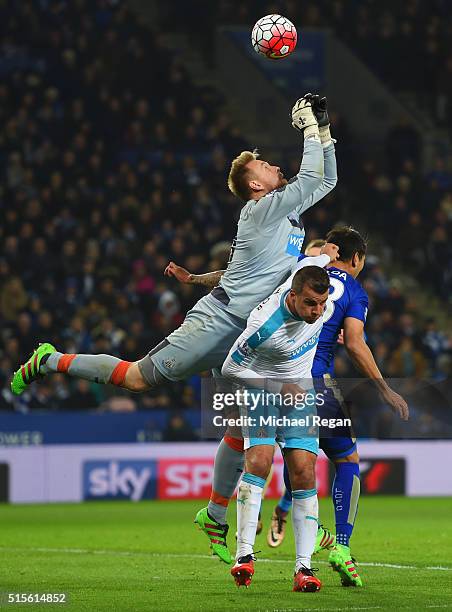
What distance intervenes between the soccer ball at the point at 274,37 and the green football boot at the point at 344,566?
3657 millimetres

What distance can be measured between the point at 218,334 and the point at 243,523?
1282mm

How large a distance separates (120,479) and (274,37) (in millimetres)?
9876

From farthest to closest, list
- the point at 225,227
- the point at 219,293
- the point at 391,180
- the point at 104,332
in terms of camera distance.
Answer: the point at 391,180, the point at 225,227, the point at 104,332, the point at 219,293

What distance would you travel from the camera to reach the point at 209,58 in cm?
2802

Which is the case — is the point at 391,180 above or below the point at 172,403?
above

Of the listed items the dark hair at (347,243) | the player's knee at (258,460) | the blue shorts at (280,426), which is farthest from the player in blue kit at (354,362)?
the player's knee at (258,460)

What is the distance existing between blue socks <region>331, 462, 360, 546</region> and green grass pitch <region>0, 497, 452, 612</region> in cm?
39

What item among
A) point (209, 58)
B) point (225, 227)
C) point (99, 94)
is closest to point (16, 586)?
point (225, 227)

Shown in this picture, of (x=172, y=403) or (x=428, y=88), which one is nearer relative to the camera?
(x=172, y=403)

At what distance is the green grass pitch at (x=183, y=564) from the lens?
7.76 m

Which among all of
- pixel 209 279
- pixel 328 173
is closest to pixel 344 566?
pixel 209 279

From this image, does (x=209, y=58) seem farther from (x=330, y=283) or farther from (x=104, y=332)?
(x=330, y=283)

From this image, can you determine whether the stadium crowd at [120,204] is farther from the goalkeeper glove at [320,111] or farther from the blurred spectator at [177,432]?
the goalkeeper glove at [320,111]

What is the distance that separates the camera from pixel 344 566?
8477 millimetres
